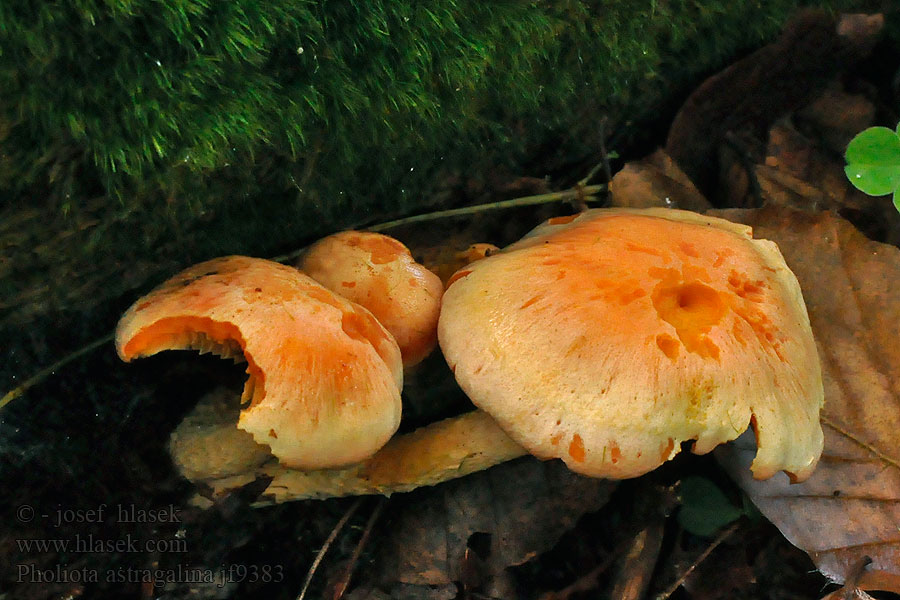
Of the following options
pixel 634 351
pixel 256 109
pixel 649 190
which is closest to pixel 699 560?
pixel 634 351

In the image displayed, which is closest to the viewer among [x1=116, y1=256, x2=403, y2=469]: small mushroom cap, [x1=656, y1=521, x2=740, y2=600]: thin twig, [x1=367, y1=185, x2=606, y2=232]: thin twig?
[x1=116, y1=256, x2=403, y2=469]: small mushroom cap

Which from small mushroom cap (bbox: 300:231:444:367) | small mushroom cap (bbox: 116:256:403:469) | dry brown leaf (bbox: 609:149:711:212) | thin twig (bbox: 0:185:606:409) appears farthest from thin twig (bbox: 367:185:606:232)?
small mushroom cap (bbox: 116:256:403:469)

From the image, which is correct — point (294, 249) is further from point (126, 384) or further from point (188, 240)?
point (126, 384)

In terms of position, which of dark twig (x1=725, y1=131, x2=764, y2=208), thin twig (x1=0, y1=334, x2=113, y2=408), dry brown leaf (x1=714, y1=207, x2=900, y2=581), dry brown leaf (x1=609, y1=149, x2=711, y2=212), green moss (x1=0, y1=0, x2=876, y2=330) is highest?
green moss (x1=0, y1=0, x2=876, y2=330)

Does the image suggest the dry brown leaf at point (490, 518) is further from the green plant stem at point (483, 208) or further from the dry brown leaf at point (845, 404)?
the green plant stem at point (483, 208)

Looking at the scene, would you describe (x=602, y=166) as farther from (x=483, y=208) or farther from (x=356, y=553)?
(x=356, y=553)

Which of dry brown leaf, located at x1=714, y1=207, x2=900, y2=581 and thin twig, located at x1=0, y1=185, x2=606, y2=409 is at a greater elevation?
thin twig, located at x1=0, y1=185, x2=606, y2=409

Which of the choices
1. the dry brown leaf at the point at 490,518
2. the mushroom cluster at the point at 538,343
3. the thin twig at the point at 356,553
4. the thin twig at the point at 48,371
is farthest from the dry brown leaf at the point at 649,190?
the thin twig at the point at 48,371

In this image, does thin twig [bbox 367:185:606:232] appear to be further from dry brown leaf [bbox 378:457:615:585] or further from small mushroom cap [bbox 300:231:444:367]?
dry brown leaf [bbox 378:457:615:585]
